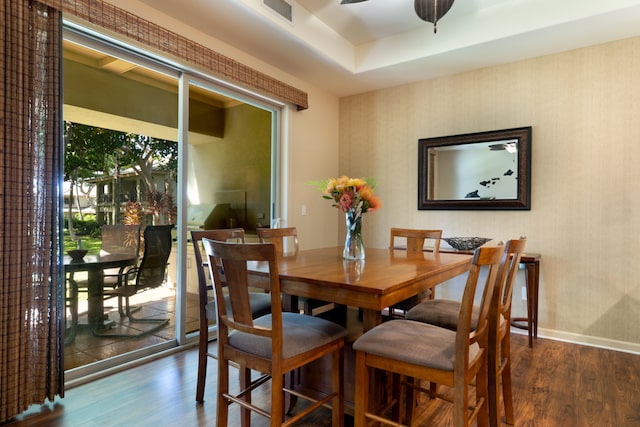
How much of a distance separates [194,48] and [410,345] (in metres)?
2.57

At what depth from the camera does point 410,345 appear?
1442 millimetres

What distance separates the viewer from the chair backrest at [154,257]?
2.77 meters

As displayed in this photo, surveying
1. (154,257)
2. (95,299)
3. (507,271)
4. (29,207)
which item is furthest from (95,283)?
(507,271)

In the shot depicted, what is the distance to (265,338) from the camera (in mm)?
1520

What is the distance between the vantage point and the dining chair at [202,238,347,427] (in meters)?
1.40

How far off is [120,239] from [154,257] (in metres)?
0.31

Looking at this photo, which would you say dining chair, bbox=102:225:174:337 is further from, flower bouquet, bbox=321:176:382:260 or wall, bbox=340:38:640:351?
wall, bbox=340:38:640:351

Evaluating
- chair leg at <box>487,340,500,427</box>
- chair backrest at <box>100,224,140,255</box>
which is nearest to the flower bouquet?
chair leg at <box>487,340,500,427</box>

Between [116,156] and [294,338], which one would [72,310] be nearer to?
[116,156]

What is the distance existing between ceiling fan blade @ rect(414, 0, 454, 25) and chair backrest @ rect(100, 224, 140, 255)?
2.51 meters

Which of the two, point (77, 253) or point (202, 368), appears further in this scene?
point (77, 253)

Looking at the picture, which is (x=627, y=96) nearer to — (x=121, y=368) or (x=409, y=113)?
(x=409, y=113)

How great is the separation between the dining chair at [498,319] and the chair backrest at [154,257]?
195 cm

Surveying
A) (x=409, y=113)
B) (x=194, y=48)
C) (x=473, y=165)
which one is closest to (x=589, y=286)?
(x=473, y=165)
